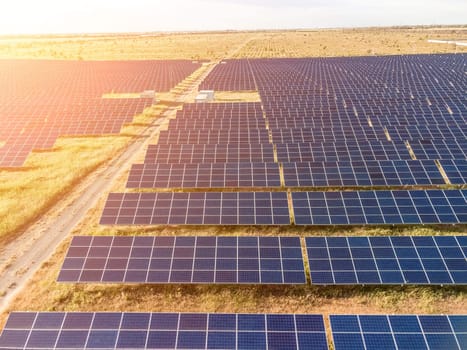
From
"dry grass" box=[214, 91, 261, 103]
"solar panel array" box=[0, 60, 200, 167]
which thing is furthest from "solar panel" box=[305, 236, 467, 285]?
"dry grass" box=[214, 91, 261, 103]

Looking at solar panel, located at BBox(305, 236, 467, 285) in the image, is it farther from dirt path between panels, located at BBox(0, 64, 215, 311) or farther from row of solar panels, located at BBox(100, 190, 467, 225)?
dirt path between panels, located at BBox(0, 64, 215, 311)

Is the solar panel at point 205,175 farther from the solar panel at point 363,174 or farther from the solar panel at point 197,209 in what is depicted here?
the solar panel at point 197,209

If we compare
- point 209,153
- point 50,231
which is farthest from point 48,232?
point 209,153

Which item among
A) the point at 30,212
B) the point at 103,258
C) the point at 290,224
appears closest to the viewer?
the point at 103,258

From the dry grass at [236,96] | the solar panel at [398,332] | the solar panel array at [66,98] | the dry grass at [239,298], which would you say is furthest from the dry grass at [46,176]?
the dry grass at [236,96]

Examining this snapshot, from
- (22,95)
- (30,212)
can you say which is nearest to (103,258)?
(30,212)

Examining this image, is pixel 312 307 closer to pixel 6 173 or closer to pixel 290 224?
pixel 290 224

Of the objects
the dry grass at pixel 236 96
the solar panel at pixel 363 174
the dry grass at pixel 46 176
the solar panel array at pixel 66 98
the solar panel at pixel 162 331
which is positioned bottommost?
the dry grass at pixel 46 176
